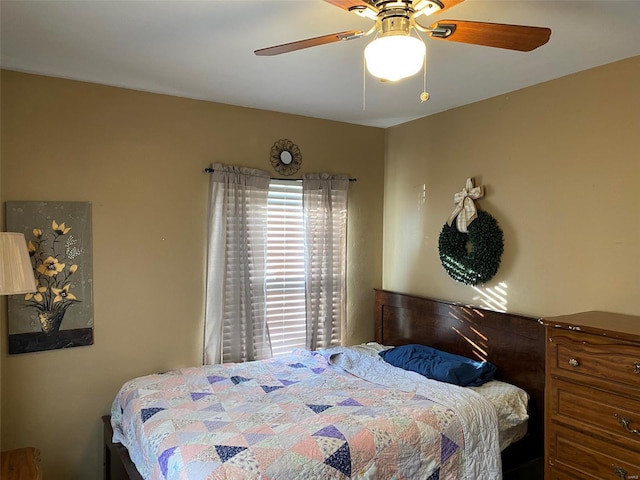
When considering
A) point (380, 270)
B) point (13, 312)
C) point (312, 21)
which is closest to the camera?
point (312, 21)

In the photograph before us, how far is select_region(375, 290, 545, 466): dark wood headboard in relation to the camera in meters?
2.80

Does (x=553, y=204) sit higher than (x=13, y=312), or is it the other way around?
(x=553, y=204)

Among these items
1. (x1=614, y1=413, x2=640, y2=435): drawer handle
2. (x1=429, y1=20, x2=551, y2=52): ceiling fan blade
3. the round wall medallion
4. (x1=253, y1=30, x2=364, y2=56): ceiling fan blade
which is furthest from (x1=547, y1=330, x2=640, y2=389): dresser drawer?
the round wall medallion

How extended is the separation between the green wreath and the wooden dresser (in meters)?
0.82

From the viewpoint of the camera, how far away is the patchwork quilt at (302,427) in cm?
198

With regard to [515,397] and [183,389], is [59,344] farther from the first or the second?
[515,397]

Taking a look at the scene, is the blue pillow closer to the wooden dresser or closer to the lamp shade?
the wooden dresser

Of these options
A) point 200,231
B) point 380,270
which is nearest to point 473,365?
point 380,270

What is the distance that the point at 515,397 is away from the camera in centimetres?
271

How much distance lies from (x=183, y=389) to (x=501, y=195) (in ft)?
7.88

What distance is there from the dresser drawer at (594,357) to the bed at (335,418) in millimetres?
505

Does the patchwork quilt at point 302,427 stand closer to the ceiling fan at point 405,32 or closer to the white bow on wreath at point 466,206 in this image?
the white bow on wreath at point 466,206

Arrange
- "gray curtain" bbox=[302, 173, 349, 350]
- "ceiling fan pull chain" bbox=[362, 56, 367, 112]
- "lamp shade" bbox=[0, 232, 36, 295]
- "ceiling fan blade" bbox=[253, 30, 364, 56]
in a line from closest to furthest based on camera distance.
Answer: "ceiling fan blade" bbox=[253, 30, 364, 56]
"lamp shade" bbox=[0, 232, 36, 295]
"ceiling fan pull chain" bbox=[362, 56, 367, 112]
"gray curtain" bbox=[302, 173, 349, 350]

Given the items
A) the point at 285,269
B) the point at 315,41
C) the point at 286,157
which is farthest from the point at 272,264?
the point at 315,41
